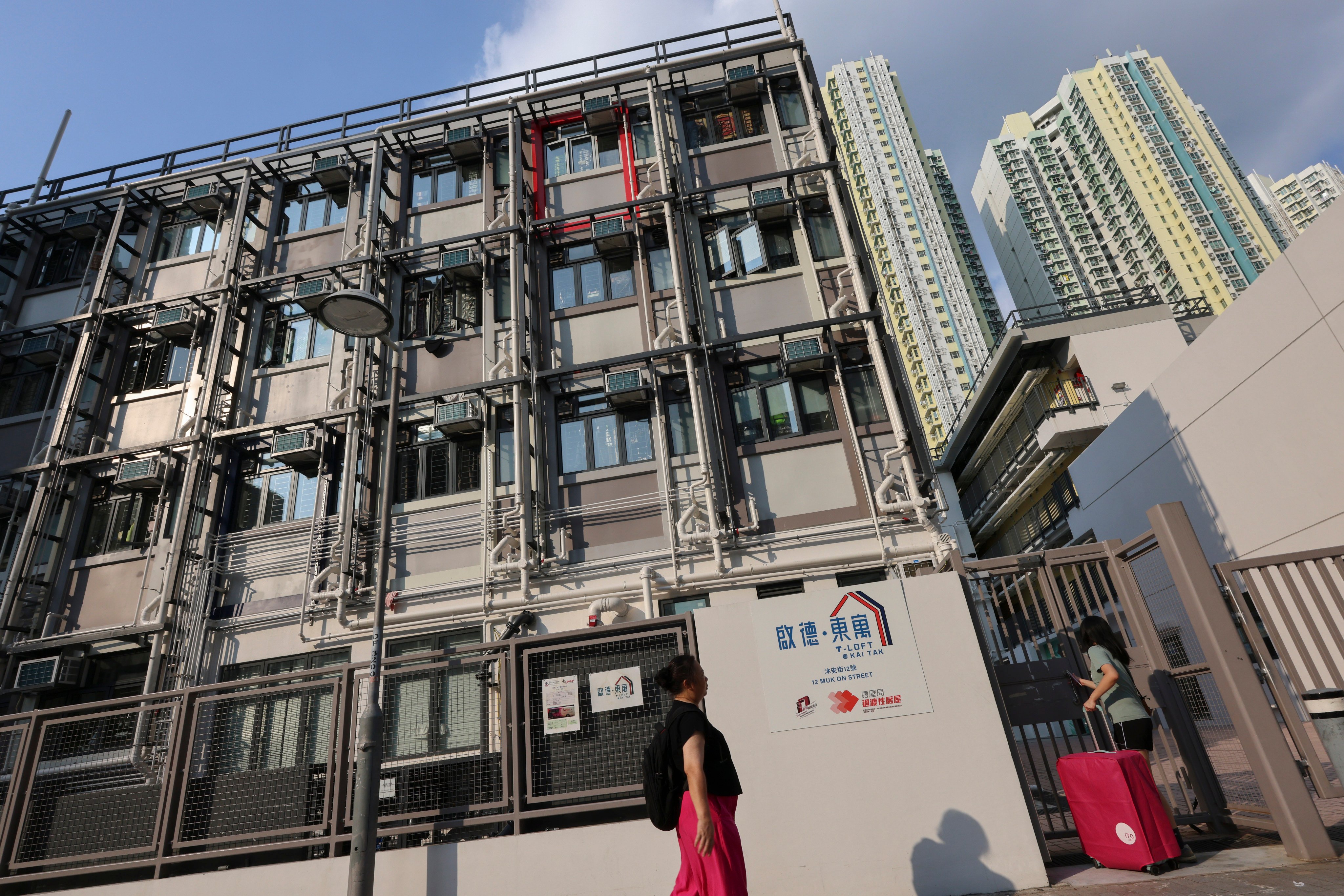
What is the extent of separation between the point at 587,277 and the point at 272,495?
7.97 metres

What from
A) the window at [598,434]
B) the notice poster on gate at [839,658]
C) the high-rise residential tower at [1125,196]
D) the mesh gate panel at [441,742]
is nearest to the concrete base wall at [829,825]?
the notice poster on gate at [839,658]

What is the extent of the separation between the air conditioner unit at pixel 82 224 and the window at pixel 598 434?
42.4ft

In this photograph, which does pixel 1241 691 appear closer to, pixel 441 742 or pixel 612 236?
pixel 441 742

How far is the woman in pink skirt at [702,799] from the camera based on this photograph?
12.5ft

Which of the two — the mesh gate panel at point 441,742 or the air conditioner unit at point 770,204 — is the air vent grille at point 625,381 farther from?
the mesh gate panel at point 441,742

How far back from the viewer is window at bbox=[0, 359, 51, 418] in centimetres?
1600

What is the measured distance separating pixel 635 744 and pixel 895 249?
94.1 m

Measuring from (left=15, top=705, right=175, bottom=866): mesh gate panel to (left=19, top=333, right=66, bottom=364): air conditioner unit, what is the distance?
39.4ft

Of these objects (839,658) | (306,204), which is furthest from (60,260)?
(839,658)

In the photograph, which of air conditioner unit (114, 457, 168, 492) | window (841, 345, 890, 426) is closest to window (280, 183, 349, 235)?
air conditioner unit (114, 457, 168, 492)

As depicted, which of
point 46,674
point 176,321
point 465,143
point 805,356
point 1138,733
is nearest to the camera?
point 1138,733

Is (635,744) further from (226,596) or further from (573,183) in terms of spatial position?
(573,183)

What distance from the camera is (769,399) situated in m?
13.9

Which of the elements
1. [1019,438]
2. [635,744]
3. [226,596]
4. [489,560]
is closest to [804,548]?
[489,560]
